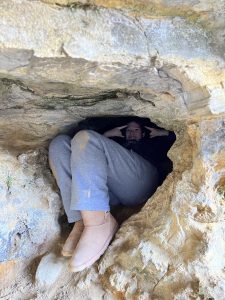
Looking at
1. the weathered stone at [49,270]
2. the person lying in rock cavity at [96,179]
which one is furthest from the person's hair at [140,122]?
the weathered stone at [49,270]

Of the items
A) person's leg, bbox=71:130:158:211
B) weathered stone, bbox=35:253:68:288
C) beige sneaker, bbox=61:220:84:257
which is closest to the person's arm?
person's leg, bbox=71:130:158:211

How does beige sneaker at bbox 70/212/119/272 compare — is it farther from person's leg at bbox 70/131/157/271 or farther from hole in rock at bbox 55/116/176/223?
hole in rock at bbox 55/116/176/223

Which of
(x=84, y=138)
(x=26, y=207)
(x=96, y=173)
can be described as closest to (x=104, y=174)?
(x=96, y=173)

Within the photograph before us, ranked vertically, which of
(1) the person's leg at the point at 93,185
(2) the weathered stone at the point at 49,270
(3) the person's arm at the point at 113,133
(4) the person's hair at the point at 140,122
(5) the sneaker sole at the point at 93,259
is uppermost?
(4) the person's hair at the point at 140,122

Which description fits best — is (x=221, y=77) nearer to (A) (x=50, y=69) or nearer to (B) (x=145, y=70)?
(B) (x=145, y=70)

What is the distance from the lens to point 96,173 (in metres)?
1.12

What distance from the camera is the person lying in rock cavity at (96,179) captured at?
110cm

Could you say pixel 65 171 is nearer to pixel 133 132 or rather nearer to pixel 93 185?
pixel 93 185

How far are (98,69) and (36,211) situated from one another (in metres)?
0.69

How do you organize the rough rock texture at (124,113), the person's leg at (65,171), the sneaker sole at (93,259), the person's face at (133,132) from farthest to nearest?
the person's face at (133,132) → the person's leg at (65,171) → the sneaker sole at (93,259) → the rough rock texture at (124,113)

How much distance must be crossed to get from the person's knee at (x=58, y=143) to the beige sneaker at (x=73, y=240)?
0.87 feet

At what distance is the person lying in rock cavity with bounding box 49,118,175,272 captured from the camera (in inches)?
43.3

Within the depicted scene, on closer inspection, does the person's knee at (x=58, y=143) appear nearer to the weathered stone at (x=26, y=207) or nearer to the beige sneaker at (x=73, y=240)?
the weathered stone at (x=26, y=207)

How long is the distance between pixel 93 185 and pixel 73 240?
8.2 inches
